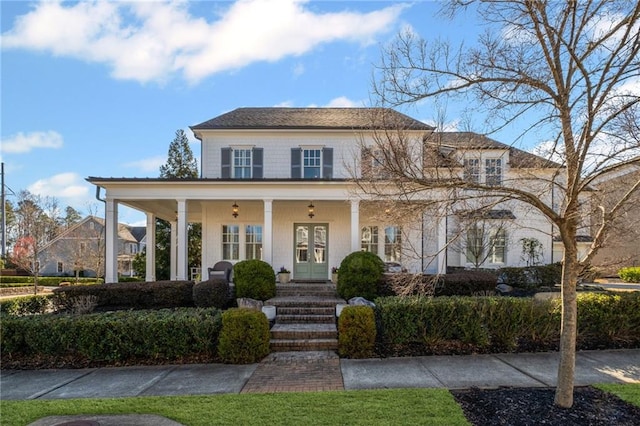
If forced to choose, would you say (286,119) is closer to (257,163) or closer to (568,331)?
(257,163)

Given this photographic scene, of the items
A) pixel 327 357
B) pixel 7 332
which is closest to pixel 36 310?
pixel 7 332

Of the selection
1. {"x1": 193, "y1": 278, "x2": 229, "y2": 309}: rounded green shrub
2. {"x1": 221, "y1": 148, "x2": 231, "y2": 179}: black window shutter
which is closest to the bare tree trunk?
{"x1": 193, "y1": 278, "x2": 229, "y2": 309}: rounded green shrub

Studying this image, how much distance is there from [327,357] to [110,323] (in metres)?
4.25

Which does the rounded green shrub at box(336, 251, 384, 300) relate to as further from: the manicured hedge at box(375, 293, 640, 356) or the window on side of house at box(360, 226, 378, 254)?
the window on side of house at box(360, 226, 378, 254)

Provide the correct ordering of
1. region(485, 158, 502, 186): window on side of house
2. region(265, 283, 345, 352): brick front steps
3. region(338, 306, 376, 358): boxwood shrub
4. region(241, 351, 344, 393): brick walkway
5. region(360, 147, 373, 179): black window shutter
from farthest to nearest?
region(265, 283, 345, 352): brick front steps
region(338, 306, 376, 358): boxwood shrub
region(241, 351, 344, 393): brick walkway
region(485, 158, 502, 186): window on side of house
region(360, 147, 373, 179): black window shutter

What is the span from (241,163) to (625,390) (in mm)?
13473

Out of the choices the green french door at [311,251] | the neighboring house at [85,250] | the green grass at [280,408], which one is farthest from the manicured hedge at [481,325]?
the neighboring house at [85,250]

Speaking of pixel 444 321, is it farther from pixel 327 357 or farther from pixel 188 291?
pixel 188 291

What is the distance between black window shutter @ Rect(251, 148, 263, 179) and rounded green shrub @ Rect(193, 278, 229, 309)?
5.62 metres

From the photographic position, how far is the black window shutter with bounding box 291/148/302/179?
14.9m

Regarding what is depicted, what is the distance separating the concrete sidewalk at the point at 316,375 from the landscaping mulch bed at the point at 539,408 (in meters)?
0.43

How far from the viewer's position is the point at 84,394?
5.34 meters

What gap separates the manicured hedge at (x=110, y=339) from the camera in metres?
6.79

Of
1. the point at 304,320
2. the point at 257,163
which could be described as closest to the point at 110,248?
the point at 257,163
